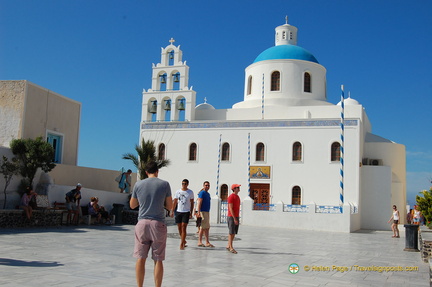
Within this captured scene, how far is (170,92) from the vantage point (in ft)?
86.6

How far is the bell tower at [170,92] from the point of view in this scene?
85.4 feet

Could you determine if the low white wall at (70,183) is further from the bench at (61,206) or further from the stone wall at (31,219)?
the stone wall at (31,219)

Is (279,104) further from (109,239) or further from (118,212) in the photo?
(109,239)

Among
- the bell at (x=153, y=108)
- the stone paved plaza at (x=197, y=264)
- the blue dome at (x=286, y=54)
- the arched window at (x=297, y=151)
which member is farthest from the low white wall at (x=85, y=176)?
the blue dome at (x=286, y=54)

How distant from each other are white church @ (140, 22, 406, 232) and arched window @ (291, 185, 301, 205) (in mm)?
52

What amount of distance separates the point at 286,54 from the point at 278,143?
6.47 metres

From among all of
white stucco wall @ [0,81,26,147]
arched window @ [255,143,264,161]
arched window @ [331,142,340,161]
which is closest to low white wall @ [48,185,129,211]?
white stucco wall @ [0,81,26,147]

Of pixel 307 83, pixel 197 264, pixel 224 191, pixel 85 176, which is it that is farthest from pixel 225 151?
pixel 197 264

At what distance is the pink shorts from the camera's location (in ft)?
16.5

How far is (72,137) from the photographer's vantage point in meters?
19.9

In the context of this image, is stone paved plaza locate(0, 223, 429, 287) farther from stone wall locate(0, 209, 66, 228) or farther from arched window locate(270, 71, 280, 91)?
arched window locate(270, 71, 280, 91)

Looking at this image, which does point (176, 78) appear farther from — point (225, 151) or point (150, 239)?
point (150, 239)

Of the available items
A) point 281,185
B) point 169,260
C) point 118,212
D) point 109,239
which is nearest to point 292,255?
point 169,260

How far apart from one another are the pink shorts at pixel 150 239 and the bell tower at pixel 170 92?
21171 millimetres
